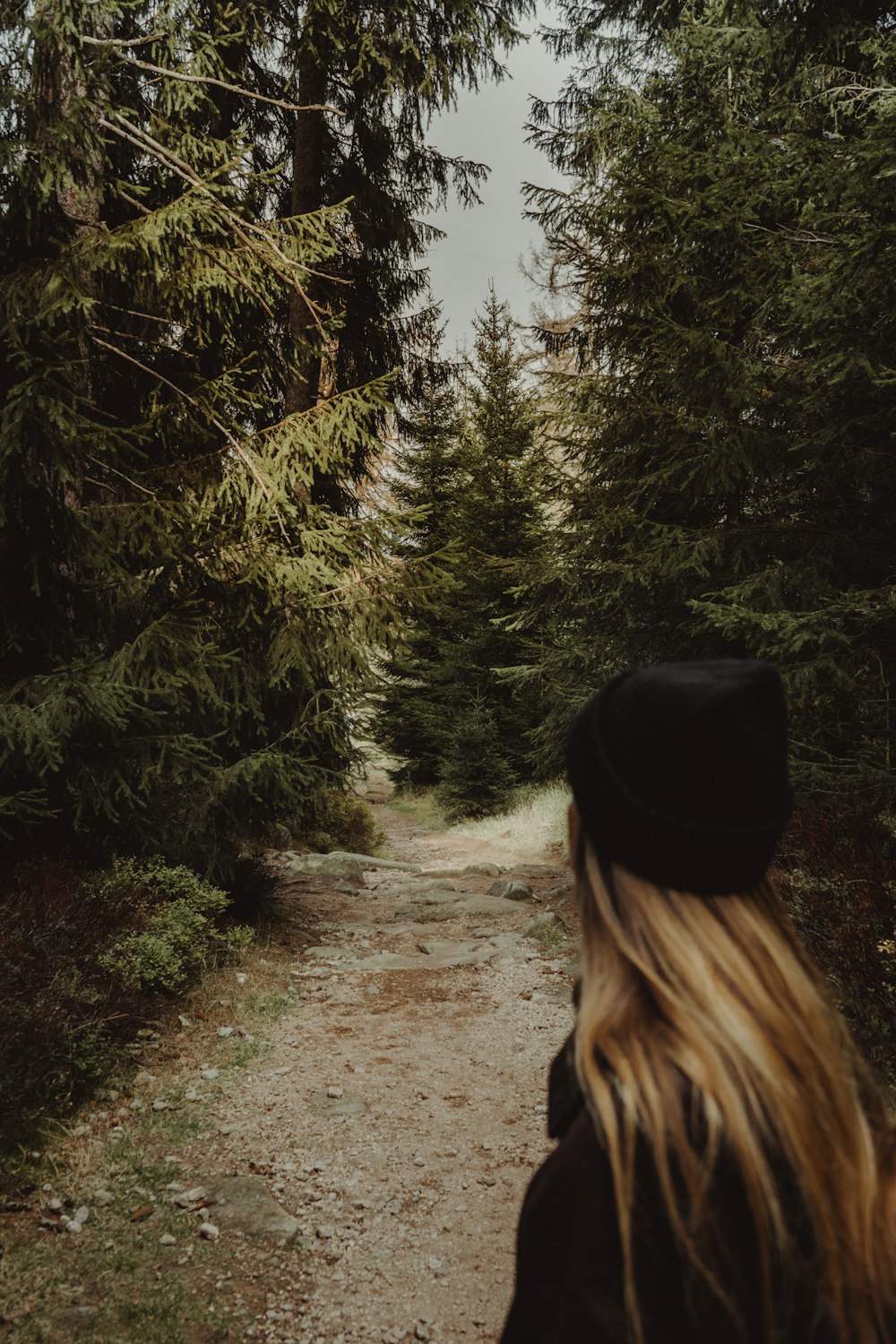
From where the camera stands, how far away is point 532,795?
18375 mm

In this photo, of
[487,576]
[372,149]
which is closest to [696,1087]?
[372,149]

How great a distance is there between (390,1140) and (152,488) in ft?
19.3

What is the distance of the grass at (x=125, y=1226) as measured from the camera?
3119 mm

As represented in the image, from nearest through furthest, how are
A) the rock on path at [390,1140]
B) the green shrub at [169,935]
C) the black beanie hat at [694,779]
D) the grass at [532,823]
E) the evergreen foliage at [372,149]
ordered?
the black beanie hat at [694,779]
the rock on path at [390,1140]
the green shrub at [169,935]
the evergreen foliage at [372,149]
the grass at [532,823]

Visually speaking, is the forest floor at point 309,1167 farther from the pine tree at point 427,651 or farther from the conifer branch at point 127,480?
the pine tree at point 427,651

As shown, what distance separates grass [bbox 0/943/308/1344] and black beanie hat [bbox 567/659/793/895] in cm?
333

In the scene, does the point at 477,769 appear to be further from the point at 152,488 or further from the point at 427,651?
the point at 152,488

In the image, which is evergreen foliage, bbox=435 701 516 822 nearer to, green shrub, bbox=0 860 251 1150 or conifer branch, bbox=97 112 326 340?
green shrub, bbox=0 860 251 1150

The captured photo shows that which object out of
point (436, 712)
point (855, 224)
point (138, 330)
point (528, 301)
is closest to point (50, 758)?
point (138, 330)

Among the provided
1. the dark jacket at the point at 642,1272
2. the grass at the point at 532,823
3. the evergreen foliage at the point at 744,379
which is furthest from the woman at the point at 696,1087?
the grass at the point at 532,823

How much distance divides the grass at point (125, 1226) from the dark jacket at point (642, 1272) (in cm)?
289

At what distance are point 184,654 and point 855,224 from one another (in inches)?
275

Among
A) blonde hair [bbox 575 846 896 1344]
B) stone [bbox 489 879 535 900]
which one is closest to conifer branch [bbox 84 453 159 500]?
blonde hair [bbox 575 846 896 1344]

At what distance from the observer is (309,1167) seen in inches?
172
